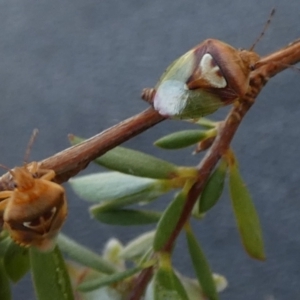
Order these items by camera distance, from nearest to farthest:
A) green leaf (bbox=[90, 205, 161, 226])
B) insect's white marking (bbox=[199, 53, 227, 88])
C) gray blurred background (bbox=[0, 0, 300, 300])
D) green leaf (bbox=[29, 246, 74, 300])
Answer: insect's white marking (bbox=[199, 53, 227, 88]) → green leaf (bbox=[29, 246, 74, 300]) → green leaf (bbox=[90, 205, 161, 226]) → gray blurred background (bbox=[0, 0, 300, 300])

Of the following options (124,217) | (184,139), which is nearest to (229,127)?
(184,139)

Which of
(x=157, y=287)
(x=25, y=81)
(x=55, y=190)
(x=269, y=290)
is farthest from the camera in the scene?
(x=25, y=81)

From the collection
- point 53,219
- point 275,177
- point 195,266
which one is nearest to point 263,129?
point 275,177

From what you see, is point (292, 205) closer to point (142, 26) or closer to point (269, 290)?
point (269, 290)

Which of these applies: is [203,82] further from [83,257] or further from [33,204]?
[83,257]

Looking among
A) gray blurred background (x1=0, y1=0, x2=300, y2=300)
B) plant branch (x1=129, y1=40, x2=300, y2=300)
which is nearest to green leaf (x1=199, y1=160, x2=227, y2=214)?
plant branch (x1=129, y1=40, x2=300, y2=300)

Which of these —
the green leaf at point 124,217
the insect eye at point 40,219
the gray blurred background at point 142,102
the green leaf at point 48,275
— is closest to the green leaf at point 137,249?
the green leaf at point 124,217

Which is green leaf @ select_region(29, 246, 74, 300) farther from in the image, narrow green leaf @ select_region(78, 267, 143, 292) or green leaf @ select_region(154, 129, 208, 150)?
green leaf @ select_region(154, 129, 208, 150)
